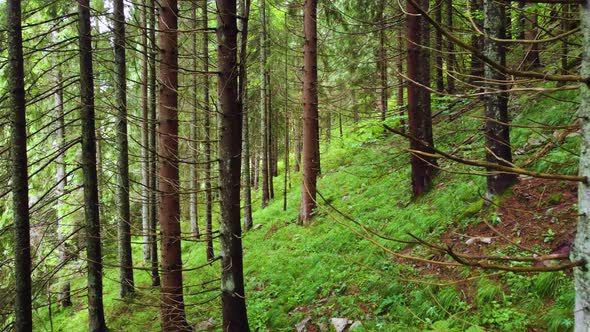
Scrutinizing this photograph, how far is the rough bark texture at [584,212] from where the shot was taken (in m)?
1.21

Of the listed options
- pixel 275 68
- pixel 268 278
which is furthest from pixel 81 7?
pixel 275 68

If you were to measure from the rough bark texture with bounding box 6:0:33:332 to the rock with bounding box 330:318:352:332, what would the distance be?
4.46 m

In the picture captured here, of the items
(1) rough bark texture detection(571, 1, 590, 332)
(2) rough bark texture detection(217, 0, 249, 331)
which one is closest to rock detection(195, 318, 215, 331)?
(2) rough bark texture detection(217, 0, 249, 331)

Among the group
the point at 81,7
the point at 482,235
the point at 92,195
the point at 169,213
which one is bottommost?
the point at 482,235

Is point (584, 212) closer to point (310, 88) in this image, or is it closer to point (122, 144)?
point (122, 144)

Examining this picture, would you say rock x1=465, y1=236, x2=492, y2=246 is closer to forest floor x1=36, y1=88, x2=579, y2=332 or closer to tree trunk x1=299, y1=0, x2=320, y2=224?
forest floor x1=36, y1=88, x2=579, y2=332

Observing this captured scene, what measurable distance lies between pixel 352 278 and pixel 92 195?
4904 mm

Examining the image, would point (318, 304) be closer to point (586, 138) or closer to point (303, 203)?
point (303, 203)

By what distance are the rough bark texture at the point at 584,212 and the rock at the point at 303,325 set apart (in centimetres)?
485

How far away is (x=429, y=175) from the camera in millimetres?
7789

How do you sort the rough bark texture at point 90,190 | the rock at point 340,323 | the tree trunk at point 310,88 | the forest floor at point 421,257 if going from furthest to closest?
the tree trunk at point 310,88
the rough bark texture at point 90,190
the rock at point 340,323
the forest floor at point 421,257

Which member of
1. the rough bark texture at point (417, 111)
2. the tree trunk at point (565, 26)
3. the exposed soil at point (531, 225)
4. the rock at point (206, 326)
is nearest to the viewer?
the tree trunk at point (565, 26)

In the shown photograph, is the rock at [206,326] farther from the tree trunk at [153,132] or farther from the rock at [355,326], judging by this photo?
the rock at [355,326]

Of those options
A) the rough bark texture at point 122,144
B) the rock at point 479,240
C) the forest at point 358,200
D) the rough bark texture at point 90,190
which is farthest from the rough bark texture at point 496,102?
the rough bark texture at point 122,144
